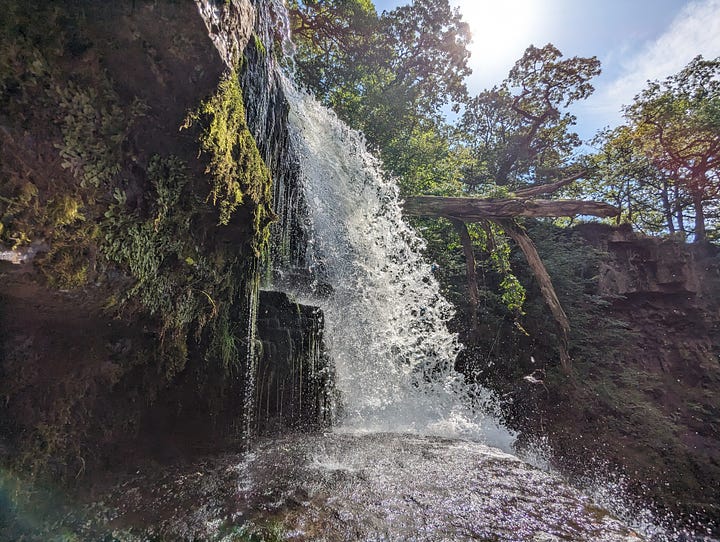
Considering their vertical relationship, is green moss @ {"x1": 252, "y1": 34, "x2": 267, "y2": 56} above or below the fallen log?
above

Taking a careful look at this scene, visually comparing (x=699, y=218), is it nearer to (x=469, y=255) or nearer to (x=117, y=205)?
(x=469, y=255)

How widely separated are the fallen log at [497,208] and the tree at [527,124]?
268 inches

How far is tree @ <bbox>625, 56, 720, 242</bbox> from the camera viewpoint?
10.1m

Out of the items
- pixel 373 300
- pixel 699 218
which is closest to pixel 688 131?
pixel 699 218

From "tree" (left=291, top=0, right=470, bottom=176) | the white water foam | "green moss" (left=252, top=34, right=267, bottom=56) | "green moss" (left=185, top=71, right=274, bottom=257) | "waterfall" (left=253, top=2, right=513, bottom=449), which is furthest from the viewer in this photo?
"tree" (left=291, top=0, right=470, bottom=176)

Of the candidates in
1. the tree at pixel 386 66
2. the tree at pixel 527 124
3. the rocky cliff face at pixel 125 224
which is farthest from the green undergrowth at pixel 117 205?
the tree at pixel 527 124

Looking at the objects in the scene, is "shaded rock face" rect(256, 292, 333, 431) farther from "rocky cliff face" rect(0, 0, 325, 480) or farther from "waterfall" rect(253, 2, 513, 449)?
"waterfall" rect(253, 2, 513, 449)

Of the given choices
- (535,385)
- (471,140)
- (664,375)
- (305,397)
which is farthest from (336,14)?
(664,375)

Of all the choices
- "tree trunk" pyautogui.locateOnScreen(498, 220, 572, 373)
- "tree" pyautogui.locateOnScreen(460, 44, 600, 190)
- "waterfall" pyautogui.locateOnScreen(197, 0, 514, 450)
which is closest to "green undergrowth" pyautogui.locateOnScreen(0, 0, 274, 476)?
"waterfall" pyautogui.locateOnScreen(197, 0, 514, 450)

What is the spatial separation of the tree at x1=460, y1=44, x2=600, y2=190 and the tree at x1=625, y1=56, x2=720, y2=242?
2480 mm

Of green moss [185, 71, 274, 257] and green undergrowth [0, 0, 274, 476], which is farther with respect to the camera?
green moss [185, 71, 274, 257]

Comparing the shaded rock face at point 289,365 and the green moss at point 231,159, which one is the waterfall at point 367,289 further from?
the green moss at point 231,159

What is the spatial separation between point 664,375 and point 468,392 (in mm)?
6012

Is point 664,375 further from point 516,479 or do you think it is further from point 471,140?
point 471,140
